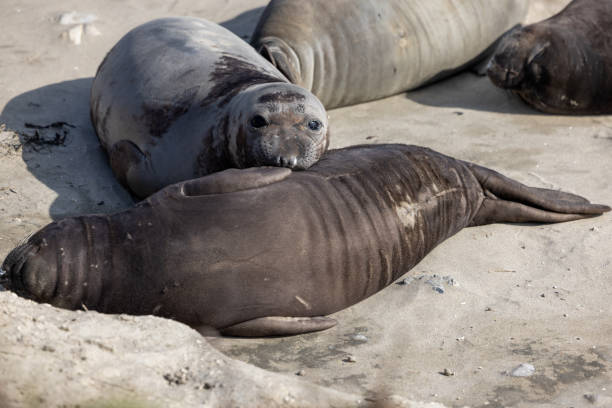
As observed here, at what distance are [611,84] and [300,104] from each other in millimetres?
2946

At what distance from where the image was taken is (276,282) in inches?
145

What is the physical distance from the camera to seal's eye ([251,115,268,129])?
14.3 feet

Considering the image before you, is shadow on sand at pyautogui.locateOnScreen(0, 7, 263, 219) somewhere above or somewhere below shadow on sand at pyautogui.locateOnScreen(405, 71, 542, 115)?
above

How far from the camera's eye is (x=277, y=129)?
4.34m

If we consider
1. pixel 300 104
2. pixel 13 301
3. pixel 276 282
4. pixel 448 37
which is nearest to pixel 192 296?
pixel 276 282

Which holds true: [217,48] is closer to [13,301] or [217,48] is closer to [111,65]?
[111,65]

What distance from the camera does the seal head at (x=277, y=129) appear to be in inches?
168

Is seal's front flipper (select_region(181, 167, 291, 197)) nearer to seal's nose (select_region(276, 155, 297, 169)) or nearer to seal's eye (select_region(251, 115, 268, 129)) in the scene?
seal's nose (select_region(276, 155, 297, 169))

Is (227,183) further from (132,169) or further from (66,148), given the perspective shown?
(66,148)

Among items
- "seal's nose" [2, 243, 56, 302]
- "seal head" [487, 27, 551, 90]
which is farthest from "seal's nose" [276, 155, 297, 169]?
"seal head" [487, 27, 551, 90]

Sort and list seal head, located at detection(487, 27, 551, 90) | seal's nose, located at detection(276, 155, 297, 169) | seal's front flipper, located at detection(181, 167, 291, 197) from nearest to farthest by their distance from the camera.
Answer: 1. seal's front flipper, located at detection(181, 167, 291, 197)
2. seal's nose, located at detection(276, 155, 297, 169)
3. seal head, located at detection(487, 27, 551, 90)

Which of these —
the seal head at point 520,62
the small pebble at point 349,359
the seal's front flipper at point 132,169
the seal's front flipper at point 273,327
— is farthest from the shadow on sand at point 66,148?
the seal head at point 520,62

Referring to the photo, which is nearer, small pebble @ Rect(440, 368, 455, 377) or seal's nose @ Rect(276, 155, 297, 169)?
small pebble @ Rect(440, 368, 455, 377)

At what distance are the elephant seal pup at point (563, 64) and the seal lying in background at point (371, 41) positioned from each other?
431mm
